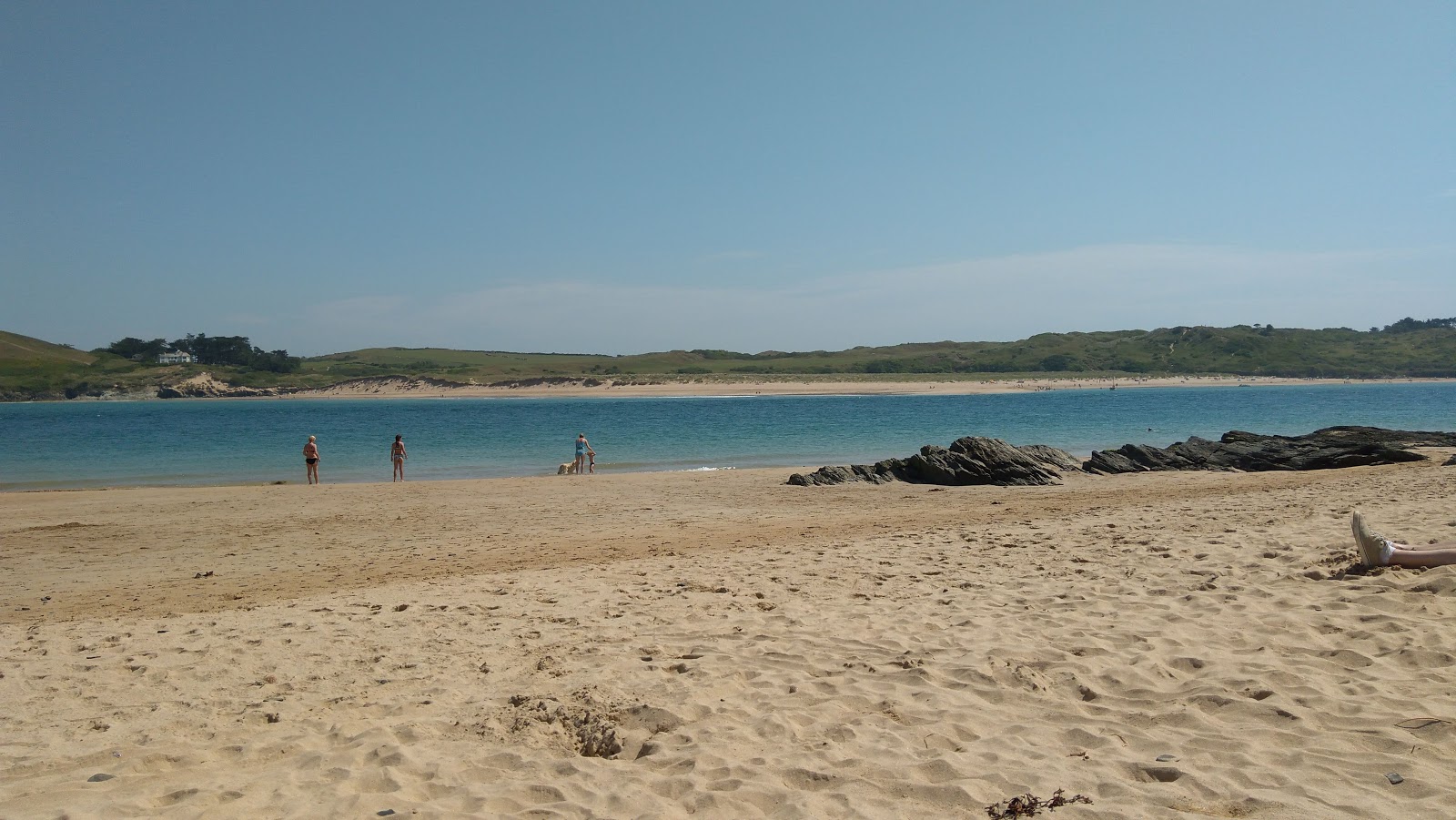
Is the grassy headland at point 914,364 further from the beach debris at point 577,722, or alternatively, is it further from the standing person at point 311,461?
the beach debris at point 577,722

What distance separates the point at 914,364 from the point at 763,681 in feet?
458

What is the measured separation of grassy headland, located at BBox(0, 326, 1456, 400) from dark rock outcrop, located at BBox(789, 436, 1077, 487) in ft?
306

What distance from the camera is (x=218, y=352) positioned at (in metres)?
136

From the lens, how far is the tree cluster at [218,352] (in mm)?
133875

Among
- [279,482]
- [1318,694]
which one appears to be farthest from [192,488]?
[1318,694]

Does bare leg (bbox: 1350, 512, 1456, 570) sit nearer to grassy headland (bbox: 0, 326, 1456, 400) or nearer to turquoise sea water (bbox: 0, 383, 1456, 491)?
turquoise sea water (bbox: 0, 383, 1456, 491)

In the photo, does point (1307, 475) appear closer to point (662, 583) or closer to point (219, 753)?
point (662, 583)

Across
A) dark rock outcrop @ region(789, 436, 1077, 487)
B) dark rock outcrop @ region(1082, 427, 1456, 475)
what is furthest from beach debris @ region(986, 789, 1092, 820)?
dark rock outcrop @ region(1082, 427, 1456, 475)

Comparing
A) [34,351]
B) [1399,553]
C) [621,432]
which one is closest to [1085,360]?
[621,432]

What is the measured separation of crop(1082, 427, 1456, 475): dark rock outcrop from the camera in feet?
71.7

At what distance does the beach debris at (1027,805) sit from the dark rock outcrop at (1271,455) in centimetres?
1972

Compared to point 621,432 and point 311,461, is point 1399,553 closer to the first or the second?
point 311,461

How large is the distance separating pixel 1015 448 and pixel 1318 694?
17457mm

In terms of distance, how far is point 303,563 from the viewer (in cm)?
1199
